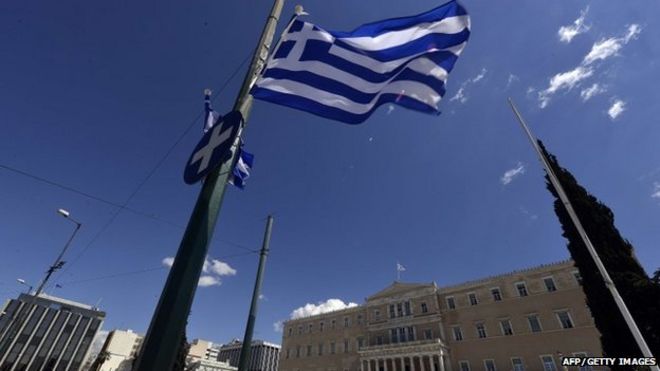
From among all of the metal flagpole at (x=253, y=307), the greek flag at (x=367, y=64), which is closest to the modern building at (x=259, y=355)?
the metal flagpole at (x=253, y=307)

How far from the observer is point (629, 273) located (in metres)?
14.4

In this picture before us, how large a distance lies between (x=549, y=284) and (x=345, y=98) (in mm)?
37061

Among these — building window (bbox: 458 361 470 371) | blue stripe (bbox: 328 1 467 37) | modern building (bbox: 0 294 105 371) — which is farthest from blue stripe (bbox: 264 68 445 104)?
modern building (bbox: 0 294 105 371)

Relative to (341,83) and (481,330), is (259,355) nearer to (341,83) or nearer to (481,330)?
(481,330)

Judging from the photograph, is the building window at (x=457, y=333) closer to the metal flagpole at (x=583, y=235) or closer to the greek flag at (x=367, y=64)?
the metal flagpole at (x=583, y=235)

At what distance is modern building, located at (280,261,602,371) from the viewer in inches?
1150

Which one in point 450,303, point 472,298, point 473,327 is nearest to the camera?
point 473,327

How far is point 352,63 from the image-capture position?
4.86m

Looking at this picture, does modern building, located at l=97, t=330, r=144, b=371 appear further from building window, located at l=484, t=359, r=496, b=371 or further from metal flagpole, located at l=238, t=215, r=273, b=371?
metal flagpole, located at l=238, t=215, r=273, b=371

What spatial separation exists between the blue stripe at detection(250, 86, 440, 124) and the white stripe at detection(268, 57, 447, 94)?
0.86 ft

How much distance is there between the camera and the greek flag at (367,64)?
4.36 meters

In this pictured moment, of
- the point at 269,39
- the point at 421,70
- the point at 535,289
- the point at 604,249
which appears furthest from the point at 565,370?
the point at 269,39

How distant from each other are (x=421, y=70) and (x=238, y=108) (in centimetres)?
323

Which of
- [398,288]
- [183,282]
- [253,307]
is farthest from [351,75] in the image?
[398,288]
